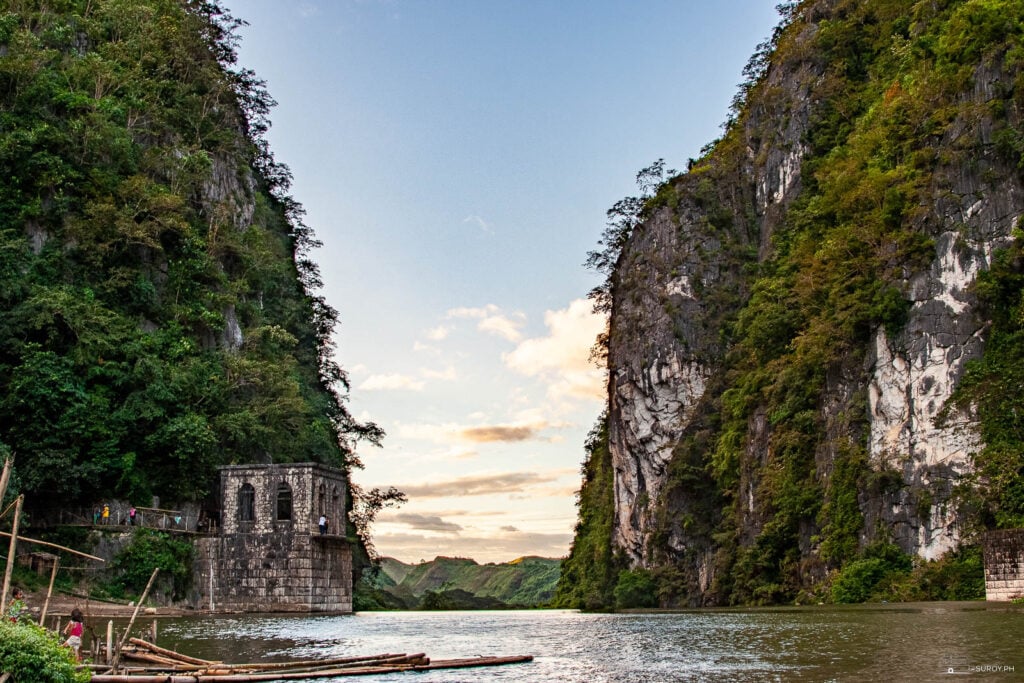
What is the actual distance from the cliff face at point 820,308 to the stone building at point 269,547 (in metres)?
18.6

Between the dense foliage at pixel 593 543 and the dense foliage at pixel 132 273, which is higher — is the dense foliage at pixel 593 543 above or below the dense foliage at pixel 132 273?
below

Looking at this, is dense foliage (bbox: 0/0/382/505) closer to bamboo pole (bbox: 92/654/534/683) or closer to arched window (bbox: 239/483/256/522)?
arched window (bbox: 239/483/256/522)

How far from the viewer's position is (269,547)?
4166cm

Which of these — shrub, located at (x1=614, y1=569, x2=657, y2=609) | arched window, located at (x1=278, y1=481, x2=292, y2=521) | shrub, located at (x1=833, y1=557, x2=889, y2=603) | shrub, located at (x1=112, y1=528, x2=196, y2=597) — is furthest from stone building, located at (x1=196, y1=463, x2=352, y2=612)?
shrub, located at (x1=833, y1=557, x2=889, y2=603)

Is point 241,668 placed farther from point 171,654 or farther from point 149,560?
point 149,560

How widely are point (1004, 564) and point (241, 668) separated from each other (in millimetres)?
21195

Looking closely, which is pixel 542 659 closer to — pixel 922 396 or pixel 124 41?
pixel 922 396

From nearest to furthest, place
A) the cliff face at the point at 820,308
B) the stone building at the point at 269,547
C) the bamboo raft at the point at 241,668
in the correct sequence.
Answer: the bamboo raft at the point at 241,668 < the cliff face at the point at 820,308 < the stone building at the point at 269,547

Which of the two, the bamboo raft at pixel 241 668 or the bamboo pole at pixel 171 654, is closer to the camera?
the bamboo raft at pixel 241 668

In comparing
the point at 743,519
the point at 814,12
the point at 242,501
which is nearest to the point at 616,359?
the point at 743,519

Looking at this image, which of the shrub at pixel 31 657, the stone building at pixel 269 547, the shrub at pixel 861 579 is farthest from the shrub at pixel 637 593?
the shrub at pixel 31 657

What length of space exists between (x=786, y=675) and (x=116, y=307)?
37.4 meters

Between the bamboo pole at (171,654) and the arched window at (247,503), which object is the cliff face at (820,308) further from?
the bamboo pole at (171,654)

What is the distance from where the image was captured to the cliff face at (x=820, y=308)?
37219mm
